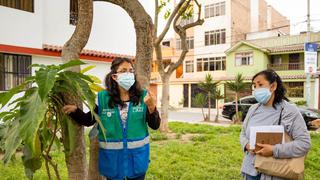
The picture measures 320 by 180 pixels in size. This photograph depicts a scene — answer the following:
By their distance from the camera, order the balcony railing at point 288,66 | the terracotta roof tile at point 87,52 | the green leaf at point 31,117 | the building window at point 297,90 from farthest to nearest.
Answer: the balcony railing at point 288,66 → the building window at point 297,90 → the terracotta roof tile at point 87,52 → the green leaf at point 31,117

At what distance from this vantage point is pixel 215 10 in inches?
1019

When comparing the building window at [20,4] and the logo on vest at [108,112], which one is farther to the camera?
the building window at [20,4]

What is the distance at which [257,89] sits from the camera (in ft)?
8.18

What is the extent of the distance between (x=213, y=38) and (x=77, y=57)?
24134mm

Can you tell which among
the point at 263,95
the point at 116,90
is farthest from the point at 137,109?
the point at 263,95

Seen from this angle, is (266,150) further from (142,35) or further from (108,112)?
(142,35)

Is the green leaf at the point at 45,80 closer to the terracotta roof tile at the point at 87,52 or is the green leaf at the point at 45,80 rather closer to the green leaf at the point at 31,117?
the green leaf at the point at 31,117

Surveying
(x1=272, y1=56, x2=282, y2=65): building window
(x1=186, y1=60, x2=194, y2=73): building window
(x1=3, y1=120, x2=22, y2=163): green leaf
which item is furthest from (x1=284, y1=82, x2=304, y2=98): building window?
(x1=3, y1=120, x2=22, y2=163): green leaf

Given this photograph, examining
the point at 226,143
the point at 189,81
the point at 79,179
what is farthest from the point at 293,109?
the point at 189,81

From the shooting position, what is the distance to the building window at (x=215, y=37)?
25266 millimetres

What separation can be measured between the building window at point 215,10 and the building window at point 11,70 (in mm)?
19424

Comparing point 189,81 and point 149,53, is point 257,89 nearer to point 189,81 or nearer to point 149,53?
point 149,53

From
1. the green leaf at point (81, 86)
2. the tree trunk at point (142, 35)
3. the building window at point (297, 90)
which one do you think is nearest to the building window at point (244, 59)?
the building window at point (297, 90)

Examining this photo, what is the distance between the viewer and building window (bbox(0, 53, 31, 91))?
8312mm
